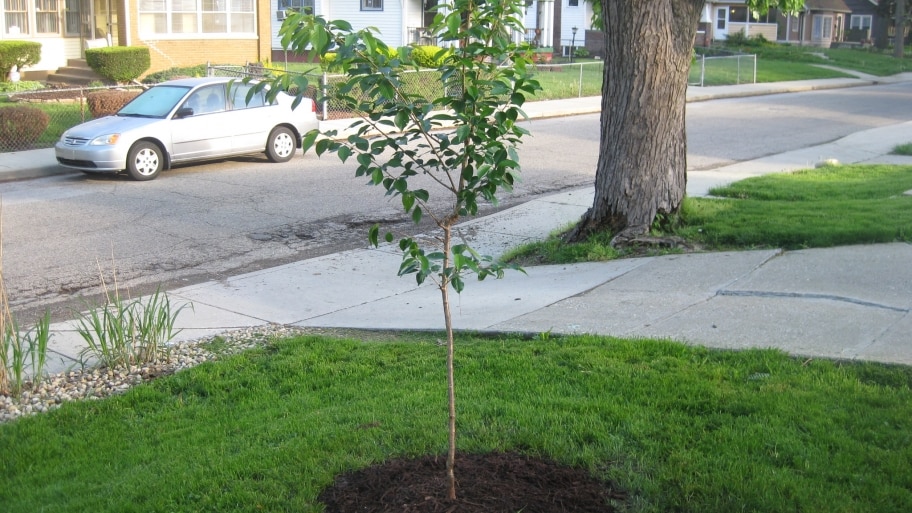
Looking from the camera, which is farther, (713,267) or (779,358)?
(713,267)

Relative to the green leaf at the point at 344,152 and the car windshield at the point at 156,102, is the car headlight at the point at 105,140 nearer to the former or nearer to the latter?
the car windshield at the point at 156,102

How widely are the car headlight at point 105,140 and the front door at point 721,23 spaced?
186 ft

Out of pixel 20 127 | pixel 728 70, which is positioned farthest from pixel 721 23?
pixel 20 127

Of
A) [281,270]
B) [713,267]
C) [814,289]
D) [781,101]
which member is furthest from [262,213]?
[781,101]

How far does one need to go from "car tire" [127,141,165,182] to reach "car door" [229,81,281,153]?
1.44m

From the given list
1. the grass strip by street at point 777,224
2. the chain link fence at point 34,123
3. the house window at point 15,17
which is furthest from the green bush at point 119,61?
the grass strip by street at point 777,224

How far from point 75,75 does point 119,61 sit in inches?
→ 85.5

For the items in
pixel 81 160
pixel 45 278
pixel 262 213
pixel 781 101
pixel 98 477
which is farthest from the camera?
pixel 781 101

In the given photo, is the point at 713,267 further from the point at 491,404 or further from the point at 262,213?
the point at 262,213

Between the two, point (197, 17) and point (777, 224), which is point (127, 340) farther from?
point (197, 17)

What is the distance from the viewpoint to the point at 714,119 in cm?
2522

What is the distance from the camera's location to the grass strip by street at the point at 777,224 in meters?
9.36

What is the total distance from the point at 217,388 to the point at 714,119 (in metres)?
21.3

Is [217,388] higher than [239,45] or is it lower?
lower
